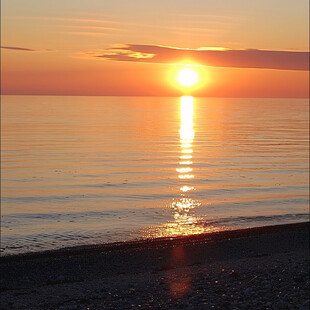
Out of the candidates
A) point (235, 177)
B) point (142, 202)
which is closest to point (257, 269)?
point (142, 202)

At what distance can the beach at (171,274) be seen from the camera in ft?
45.1

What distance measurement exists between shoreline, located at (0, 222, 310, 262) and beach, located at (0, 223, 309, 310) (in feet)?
0.12

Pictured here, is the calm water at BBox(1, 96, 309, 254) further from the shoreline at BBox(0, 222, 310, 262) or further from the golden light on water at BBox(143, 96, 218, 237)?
the shoreline at BBox(0, 222, 310, 262)

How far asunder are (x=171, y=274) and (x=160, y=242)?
499 cm

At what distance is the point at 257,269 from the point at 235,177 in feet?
76.8

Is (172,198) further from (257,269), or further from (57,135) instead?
(57,135)

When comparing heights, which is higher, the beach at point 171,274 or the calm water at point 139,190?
the calm water at point 139,190

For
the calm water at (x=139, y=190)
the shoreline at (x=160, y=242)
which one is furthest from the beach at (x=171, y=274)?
the calm water at (x=139, y=190)

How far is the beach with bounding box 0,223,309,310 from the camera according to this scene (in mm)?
13750

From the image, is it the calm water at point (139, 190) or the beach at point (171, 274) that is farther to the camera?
the calm water at point (139, 190)

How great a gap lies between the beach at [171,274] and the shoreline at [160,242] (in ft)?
0.12

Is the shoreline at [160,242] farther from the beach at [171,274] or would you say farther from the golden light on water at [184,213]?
the golden light on water at [184,213]

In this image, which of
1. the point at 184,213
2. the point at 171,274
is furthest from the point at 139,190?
the point at 171,274

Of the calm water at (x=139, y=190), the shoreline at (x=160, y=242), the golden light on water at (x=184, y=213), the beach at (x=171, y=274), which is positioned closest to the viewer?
the beach at (x=171, y=274)
